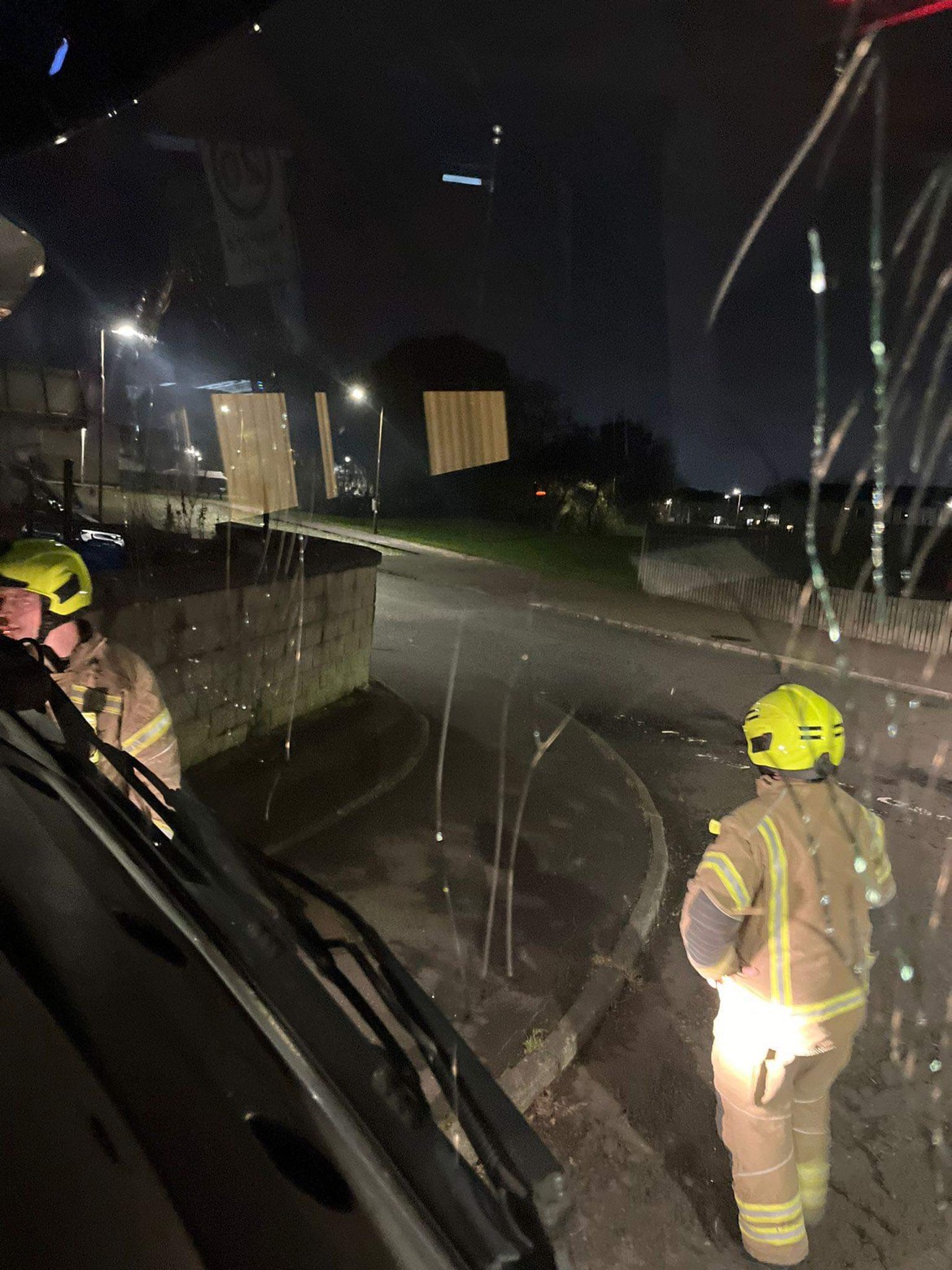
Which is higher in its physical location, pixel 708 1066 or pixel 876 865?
pixel 876 865

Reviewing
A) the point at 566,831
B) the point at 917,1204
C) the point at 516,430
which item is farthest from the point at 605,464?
the point at 917,1204

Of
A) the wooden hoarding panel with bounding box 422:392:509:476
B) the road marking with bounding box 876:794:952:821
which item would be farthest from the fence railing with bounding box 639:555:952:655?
the wooden hoarding panel with bounding box 422:392:509:476

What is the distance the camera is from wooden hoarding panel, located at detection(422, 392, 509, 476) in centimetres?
2805

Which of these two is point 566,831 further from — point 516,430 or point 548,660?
point 516,430

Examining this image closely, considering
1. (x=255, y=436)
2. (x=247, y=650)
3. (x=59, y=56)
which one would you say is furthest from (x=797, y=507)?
(x=59, y=56)

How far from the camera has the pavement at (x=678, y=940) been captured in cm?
280

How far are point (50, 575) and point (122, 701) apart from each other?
50cm

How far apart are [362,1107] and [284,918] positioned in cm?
49

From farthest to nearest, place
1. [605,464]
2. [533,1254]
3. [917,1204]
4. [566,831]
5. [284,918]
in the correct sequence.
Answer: [605,464]
[566,831]
[917,1204]
[284,918]
[533,1254]

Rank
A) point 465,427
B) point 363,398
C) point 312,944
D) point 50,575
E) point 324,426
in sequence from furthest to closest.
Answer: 1. point 363,398
2. point 465,427
3. point 324,426
4. point 50,575
5. point 312,944

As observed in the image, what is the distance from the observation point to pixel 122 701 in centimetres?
279

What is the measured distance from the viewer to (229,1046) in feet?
3.83

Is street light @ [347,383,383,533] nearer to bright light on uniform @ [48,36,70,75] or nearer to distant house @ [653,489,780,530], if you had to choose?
distant house @ [653,489,780,530]

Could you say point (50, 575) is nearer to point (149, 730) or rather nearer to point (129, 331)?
point (149, 730)
